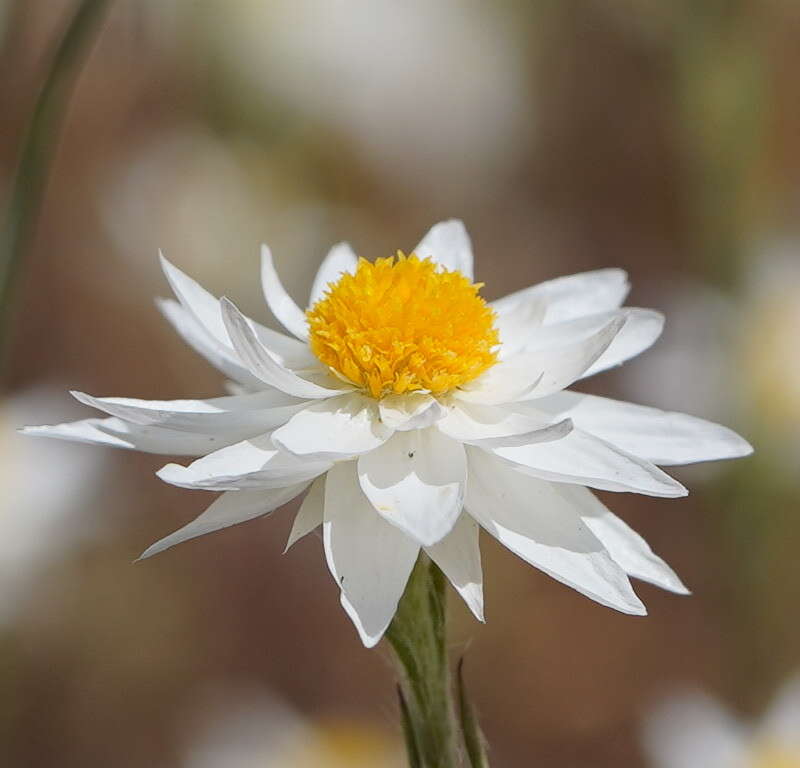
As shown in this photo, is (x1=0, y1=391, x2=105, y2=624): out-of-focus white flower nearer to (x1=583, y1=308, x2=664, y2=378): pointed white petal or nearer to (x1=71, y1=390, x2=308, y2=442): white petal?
(x1=71, y1=390, x2=308, y2=442): white petal

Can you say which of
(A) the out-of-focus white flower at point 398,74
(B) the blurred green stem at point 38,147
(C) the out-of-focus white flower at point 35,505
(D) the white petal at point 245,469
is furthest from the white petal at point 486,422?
(A) the out-of-focus white flower at point 398,74

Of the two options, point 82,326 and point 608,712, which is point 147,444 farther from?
point 82,326

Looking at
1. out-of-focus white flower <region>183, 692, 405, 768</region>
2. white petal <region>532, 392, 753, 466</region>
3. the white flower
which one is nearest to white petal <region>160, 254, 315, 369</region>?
the white flower

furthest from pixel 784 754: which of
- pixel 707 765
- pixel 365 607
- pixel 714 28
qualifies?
pixel 714 28

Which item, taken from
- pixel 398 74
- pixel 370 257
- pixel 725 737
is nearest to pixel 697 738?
pixel 725 737

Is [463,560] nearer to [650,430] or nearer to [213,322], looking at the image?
[650,430]

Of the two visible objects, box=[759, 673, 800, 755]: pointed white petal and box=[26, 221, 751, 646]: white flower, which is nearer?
box=[26, 221, 751, 646]: white flower

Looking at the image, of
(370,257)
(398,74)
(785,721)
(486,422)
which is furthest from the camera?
(398,74)
